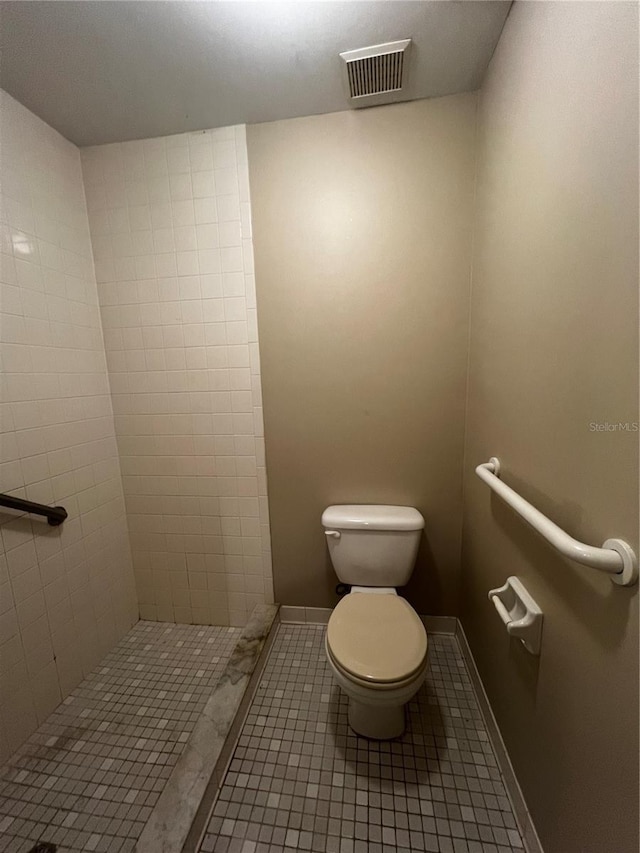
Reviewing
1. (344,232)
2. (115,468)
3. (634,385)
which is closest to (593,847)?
(634,385)

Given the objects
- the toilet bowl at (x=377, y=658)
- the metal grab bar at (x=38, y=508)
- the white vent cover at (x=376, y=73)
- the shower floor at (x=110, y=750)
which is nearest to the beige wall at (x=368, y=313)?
the white vent cover at (x=376, y=73)

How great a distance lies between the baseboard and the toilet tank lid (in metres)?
0.63

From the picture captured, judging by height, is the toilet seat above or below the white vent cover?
below

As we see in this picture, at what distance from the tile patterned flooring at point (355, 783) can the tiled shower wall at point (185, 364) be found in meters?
0.58

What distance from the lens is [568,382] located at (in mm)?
678

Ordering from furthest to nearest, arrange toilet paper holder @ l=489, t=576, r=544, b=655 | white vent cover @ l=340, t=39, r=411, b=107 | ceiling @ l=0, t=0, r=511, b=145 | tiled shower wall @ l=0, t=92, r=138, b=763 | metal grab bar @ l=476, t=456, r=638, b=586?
tiled shower wall @ l=0, t=92, r=138, b=763 < white vent cover @ l=340, t=39, r=411, b=107 < ceiling @ l=0, t=0, r=511, b=145 < toilet paper holder @ l=489, t=576, r=544, b=655 < metal grab bar @ l=476, t=456, r=638, b=586

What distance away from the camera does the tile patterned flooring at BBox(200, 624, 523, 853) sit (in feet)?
2.80

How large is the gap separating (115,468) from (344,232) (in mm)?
1557

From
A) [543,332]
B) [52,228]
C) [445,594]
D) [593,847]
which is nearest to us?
[593,847]

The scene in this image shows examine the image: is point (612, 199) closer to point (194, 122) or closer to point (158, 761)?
point (194, 122)

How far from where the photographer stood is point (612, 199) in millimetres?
545

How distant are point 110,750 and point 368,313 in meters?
1.91

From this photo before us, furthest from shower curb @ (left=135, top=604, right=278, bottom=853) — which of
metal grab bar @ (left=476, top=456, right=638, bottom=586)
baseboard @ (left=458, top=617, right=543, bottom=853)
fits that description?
metal grab bar @ (left=476, top=456, right=638, bottom=586)

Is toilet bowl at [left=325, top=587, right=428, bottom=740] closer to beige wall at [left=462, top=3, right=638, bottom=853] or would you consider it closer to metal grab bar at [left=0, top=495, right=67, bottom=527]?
beige wall at [left=462, top=3, right=638, bottom=853]
